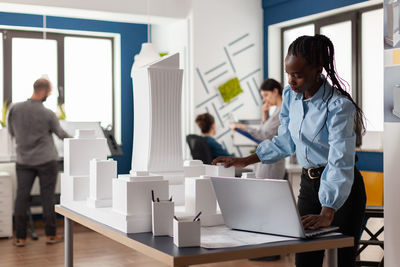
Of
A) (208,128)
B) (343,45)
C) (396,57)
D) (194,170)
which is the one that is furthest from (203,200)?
(343,45)

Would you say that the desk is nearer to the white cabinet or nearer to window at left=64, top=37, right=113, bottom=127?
the white cabinet

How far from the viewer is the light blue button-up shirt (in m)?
1.84

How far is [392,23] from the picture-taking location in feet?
8.51

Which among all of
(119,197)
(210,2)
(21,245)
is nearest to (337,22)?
(210,2)

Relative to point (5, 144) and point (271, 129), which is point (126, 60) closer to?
point (5, 144)

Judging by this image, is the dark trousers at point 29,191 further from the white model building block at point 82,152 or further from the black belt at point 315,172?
the black belt at point 315,172

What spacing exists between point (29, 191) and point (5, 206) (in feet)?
1.56

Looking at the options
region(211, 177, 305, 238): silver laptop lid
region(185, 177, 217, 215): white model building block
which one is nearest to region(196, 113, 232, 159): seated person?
→ region(185, 177, 217, 215): white model building block

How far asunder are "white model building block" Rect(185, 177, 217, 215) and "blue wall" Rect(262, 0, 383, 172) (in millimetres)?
3389

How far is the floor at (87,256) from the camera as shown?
14.3ft

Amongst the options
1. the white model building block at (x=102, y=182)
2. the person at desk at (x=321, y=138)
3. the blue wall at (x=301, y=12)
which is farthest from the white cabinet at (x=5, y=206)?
the person at desk at (x=321, y=138)

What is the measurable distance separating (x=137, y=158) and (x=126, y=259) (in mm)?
2180

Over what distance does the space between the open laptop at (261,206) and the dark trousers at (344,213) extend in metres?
0.24

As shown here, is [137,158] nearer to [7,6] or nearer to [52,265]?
[52,265]
